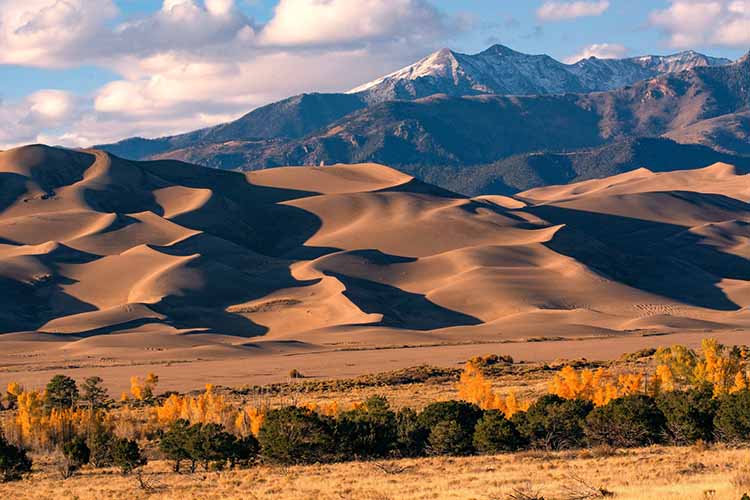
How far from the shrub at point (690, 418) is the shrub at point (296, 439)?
44.1 ft

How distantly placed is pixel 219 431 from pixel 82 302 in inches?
5034

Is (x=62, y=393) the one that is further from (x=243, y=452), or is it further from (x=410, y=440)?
(x=410, y=440)

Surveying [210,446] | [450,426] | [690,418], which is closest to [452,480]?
[450,426]

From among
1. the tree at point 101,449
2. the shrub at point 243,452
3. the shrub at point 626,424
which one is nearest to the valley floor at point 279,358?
the tree at point 101,449

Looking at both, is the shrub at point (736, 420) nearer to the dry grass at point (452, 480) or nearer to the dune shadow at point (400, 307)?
the dry grass at point (452, 480)

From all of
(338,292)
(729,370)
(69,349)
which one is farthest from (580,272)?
(729,370)

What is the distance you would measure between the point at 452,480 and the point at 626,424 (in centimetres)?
1102

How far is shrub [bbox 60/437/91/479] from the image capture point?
4847 centimetres

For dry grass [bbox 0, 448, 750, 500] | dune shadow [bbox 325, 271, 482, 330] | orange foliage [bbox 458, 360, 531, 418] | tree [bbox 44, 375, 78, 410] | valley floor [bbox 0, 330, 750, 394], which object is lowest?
dry grass [bbox 0, 448, 750, 500]

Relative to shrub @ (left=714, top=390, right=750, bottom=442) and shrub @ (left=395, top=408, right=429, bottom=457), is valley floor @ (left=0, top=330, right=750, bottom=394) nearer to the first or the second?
shrub @ (left=395, top=408, right=429, bottom=457)

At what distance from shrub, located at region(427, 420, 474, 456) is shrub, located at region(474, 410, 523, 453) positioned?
1.46ft

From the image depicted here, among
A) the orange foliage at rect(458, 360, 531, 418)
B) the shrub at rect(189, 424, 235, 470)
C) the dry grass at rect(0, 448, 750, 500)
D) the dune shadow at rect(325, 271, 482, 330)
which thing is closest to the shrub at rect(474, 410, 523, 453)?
the dry grass at rect(0, 448, 750, 500)

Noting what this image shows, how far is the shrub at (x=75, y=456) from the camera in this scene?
1908 inches

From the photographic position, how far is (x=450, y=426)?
4903cm
